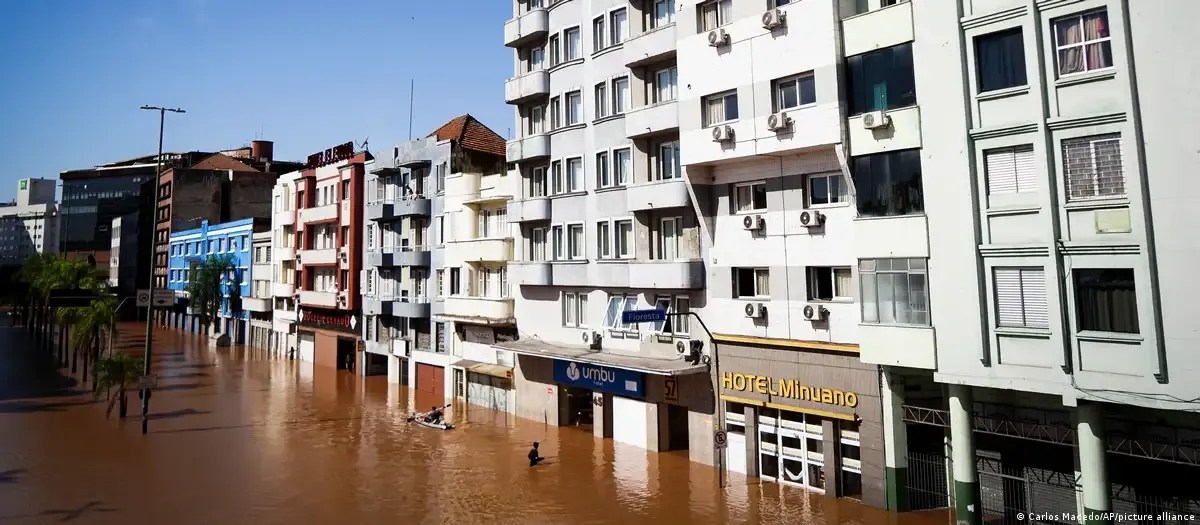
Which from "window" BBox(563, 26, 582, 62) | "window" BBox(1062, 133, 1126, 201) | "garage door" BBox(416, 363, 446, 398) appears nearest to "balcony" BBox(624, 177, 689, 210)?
Result: "window" BBox(563, 26, 582, 62)

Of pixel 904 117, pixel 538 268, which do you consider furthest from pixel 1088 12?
pixel 538 268

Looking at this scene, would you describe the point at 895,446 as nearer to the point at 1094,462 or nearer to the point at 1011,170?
the point at 1094,462

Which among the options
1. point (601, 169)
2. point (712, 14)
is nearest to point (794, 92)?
point (712, 14)

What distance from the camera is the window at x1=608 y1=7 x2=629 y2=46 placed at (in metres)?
31.0

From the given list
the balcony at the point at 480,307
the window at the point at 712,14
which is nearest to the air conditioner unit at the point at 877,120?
the window at the point at 712,14

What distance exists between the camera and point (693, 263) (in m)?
26.6

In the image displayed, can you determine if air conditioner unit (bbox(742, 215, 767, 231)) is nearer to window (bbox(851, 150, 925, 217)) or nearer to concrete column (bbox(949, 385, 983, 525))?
window (bbox(851, 150, 925, 217))

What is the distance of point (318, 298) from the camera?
59.8 meters

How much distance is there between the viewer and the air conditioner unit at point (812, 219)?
2261cm

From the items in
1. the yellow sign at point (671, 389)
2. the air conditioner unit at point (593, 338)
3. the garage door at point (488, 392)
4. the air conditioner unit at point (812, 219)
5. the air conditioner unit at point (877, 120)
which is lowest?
the garage door at point (488, 392)

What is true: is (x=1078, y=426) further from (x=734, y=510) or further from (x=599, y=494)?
(x=599, y=494)

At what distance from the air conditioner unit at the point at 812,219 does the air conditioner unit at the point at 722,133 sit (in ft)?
11.9

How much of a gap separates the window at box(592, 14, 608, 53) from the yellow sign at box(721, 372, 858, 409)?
1559cm

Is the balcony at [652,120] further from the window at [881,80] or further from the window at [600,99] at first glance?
the window at [881,80]
